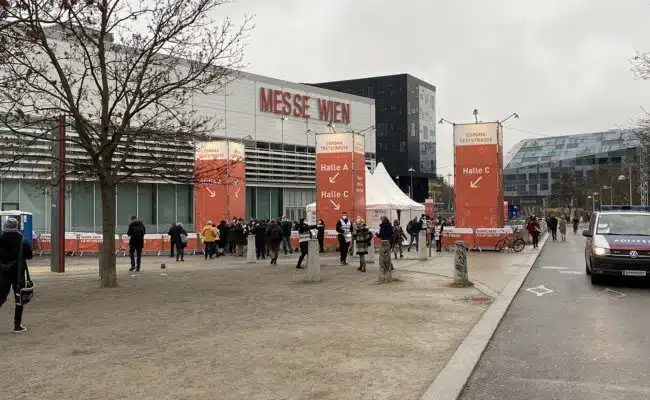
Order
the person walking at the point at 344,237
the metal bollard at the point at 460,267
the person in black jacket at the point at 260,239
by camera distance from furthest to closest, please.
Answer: the person in black jacket at the point at 260,239 → the person walking at the point at 344,237 → the metal bollard at the point at 460,267

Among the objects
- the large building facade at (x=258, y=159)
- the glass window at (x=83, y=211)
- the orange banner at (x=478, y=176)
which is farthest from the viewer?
the large building facade at (x=258, y=159)

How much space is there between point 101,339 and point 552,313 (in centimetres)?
720

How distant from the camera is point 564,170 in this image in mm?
100812

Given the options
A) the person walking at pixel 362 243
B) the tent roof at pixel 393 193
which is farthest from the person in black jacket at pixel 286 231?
the person walking at pixel 362 243

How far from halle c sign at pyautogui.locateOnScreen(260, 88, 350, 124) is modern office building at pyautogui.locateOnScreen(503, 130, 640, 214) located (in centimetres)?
4506

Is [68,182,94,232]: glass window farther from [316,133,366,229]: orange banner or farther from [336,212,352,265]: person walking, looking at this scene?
[336,212,352,265]: person walking

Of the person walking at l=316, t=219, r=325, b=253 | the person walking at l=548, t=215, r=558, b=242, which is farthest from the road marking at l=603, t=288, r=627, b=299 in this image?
the person walking at l=548, t=215, r=558, b=242

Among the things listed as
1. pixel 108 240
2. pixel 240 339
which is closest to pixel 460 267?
pixel 240 339

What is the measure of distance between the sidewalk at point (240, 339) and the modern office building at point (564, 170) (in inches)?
2988

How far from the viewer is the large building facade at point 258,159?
34125 mm

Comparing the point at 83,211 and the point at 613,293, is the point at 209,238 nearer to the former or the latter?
the point at 83,211

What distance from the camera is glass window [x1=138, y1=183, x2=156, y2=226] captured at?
37219 millimetres

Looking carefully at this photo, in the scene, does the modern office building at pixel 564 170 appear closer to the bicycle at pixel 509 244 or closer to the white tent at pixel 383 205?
the white tent at pixel 383 205

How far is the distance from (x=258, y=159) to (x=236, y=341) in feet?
120
